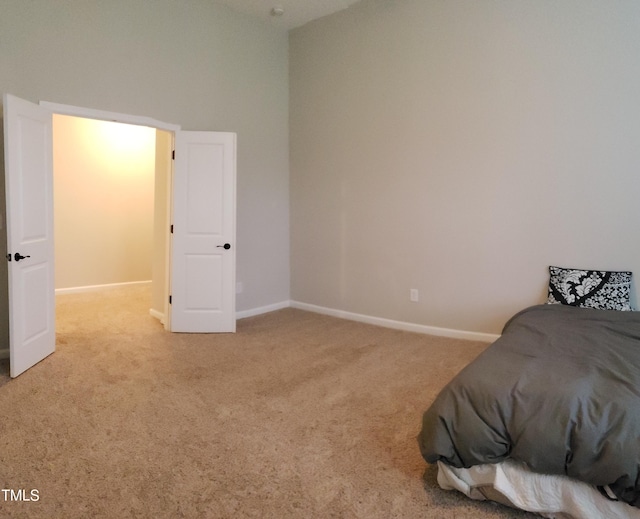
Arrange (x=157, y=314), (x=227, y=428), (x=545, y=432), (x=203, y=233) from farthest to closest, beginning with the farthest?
(x=157, y=314) → (x=203, y=233) → (x=227, y=428) → (x=545, y=432)

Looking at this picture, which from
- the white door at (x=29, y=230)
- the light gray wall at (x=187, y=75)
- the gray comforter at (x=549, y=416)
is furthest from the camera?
the light gray wall at (x=187, y=75)

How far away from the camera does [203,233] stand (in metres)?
4.39

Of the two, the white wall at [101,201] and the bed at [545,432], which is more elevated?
the white wall at [101,201]

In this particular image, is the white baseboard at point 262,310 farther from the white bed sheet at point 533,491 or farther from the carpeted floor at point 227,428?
the white bed sheet at point 533,491

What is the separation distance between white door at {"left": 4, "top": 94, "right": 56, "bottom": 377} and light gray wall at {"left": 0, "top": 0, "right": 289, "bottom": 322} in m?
0.42

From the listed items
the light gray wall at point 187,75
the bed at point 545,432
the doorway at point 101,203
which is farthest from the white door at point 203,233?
the bed at point 545,432

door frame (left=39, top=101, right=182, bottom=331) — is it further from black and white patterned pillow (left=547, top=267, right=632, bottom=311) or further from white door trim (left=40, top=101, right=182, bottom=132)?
black and white patterned pillow (left=547, top=267, right=632, bottom=311)

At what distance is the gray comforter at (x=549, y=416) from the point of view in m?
1.55

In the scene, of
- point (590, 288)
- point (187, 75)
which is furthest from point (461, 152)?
point (187, 75)

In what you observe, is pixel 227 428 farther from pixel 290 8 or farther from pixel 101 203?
pixel 101 203

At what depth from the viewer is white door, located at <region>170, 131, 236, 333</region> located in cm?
433

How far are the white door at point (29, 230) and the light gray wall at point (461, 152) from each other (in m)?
2.68

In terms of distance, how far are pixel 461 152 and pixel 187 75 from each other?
2.81 metres

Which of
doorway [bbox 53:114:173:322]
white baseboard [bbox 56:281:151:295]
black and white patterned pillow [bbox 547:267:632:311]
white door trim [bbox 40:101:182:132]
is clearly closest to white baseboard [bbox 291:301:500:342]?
black and white patterned pillow [bbox 547:267:632:311]
